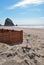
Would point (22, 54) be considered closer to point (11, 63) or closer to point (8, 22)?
point (11, 63)

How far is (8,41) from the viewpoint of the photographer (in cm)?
902

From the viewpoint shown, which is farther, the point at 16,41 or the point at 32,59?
the point at 16,41

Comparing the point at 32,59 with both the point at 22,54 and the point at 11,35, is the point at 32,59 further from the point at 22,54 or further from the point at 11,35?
the point at 11,35

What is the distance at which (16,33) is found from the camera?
9492 millimetres

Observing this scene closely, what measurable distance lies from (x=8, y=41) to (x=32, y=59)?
3.44m

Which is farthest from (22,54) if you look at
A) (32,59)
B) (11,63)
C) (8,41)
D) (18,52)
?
(8,41)

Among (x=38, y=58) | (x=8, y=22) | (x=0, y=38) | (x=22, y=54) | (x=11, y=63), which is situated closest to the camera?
(x=11, y=63)

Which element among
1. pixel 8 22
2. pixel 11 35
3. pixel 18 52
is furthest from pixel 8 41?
pixel 8 22

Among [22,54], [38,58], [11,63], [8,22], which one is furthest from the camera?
[8,22]

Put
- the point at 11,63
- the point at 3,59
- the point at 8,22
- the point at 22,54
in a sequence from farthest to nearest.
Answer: the point at 8,22 → the point at 22,54 → the point at 3,59 → the point at 11,63

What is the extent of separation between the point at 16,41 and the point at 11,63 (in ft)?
13.8

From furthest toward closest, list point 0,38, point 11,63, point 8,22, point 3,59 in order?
1. point 8,22
2. point 0,38
3. point 3,59
4. point 11,63

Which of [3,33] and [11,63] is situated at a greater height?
[3,33]

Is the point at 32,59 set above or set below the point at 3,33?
below
